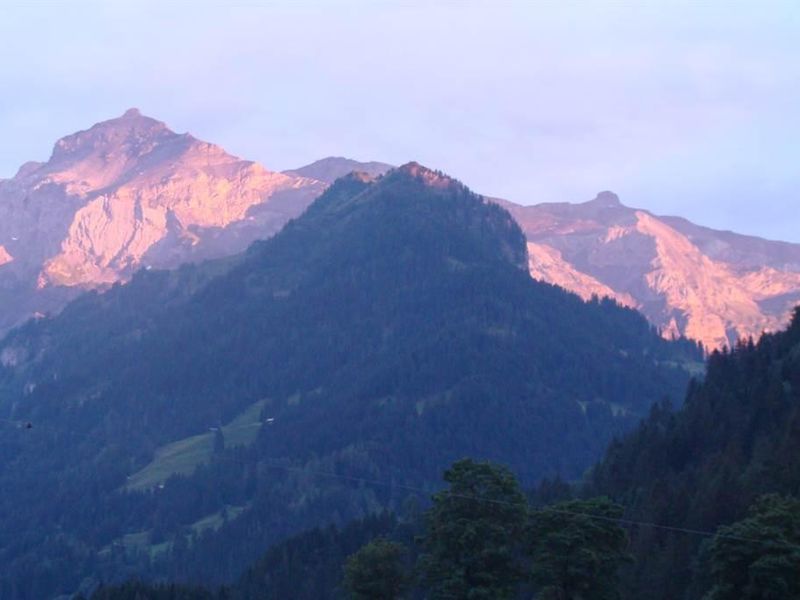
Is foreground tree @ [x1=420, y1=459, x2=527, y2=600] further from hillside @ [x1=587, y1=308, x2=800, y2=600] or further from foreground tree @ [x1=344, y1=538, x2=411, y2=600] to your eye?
hillside @ [x1=587, y1=308, x2=800, y2=600]

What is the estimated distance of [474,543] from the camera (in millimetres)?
93250

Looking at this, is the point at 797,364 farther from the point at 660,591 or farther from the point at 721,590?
the point at 721,590

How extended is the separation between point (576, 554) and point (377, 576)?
1477 cm

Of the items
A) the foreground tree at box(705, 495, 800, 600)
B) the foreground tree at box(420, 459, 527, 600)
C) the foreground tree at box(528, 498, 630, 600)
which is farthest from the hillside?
the foreground tree at box(705, 495, 800, 600)

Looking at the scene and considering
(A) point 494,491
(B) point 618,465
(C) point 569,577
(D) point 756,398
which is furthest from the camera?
(B) point 618,465

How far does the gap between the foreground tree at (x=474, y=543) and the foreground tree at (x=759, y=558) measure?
15304mm

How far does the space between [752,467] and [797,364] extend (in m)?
33.2

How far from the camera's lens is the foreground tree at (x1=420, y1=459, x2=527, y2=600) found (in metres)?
92.3

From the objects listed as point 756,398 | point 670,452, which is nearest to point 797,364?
point 756,398

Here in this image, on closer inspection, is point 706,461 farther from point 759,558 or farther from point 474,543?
point 759,558

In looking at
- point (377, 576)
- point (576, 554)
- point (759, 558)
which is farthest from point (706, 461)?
point (759, 558)

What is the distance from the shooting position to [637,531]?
416ft

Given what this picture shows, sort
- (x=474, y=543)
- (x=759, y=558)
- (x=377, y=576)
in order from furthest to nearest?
(x=377, y=576), (x=474, y=543), (x=759, y=558)

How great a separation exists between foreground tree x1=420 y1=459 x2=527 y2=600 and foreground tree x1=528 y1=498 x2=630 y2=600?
93.4 inches
